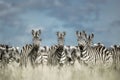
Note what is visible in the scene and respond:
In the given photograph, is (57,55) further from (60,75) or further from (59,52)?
(60,75)

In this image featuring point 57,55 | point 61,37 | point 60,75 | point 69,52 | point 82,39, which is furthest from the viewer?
point 69,52

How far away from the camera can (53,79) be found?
65.9 ft

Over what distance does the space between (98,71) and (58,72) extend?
1596 mm

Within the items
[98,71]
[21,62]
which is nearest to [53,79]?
[98,71]

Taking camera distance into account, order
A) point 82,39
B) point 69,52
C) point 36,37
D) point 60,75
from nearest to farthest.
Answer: point 60,75 < point 82,39 < point 36,37 < point 69,52

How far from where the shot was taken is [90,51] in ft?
110

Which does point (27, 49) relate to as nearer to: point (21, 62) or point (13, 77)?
point (21, 62)

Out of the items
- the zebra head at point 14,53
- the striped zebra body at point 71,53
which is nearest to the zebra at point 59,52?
the striped zebra body at point 71,53

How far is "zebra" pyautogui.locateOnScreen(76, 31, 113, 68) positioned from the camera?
106ft

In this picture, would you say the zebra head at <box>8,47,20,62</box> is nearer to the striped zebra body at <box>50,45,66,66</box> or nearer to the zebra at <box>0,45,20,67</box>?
the zebra at <box>0,45,20,67</box>

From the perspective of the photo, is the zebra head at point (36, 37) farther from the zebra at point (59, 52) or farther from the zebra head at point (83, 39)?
the zebra head at point (83, 39)

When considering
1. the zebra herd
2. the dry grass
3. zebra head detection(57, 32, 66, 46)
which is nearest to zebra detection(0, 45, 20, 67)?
the zebra herd

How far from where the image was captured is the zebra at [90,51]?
3234 cm

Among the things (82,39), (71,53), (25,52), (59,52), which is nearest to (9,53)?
(25,52)
